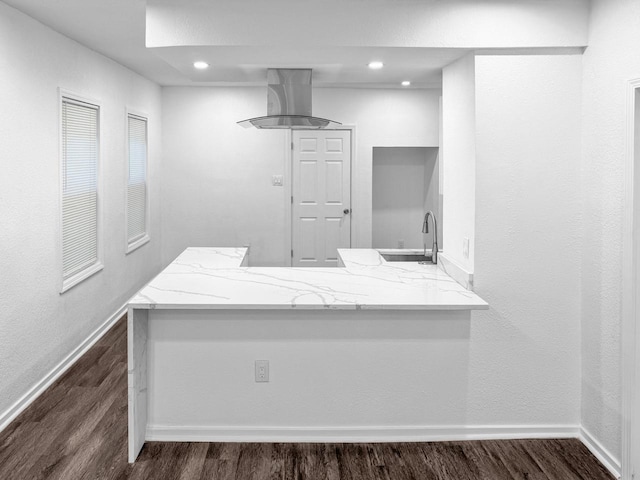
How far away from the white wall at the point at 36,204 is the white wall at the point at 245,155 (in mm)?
1644

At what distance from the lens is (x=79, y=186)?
471 centimetres

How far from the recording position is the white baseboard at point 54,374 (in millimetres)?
3416

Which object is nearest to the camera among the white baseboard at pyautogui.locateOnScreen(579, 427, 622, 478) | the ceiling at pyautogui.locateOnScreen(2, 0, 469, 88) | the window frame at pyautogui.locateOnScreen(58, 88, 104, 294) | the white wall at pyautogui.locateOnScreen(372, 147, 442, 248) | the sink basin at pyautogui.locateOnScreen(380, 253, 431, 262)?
the white baseboard at pyautogui.locateOnScreen(579, 427, 622, 478)

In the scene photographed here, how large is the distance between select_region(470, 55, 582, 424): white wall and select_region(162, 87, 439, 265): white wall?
3764 mm

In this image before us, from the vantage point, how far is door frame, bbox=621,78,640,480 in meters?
2.61

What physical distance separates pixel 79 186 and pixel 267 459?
9.30ft

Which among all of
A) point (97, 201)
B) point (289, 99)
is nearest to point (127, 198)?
point (97, 201)

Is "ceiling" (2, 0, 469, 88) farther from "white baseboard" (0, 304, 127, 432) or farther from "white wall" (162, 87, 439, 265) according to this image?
"white wall" (162, 87, 439, 265)

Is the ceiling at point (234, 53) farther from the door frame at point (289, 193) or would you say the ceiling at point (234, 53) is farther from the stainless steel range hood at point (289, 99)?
the door frame at point (289, 193)

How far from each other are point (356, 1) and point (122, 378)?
2.84 m

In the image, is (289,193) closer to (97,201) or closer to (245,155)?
(245,155)

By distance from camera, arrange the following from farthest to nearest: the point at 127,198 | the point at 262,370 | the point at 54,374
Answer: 1. the point at 127,198
2. the point at 54,374
3. the point at 262,370

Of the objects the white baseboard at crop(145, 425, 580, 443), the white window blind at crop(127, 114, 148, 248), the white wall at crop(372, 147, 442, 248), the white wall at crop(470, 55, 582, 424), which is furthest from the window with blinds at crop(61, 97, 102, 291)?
the white wall at crop(372, 147, 442, 248)

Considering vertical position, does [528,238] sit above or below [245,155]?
below
